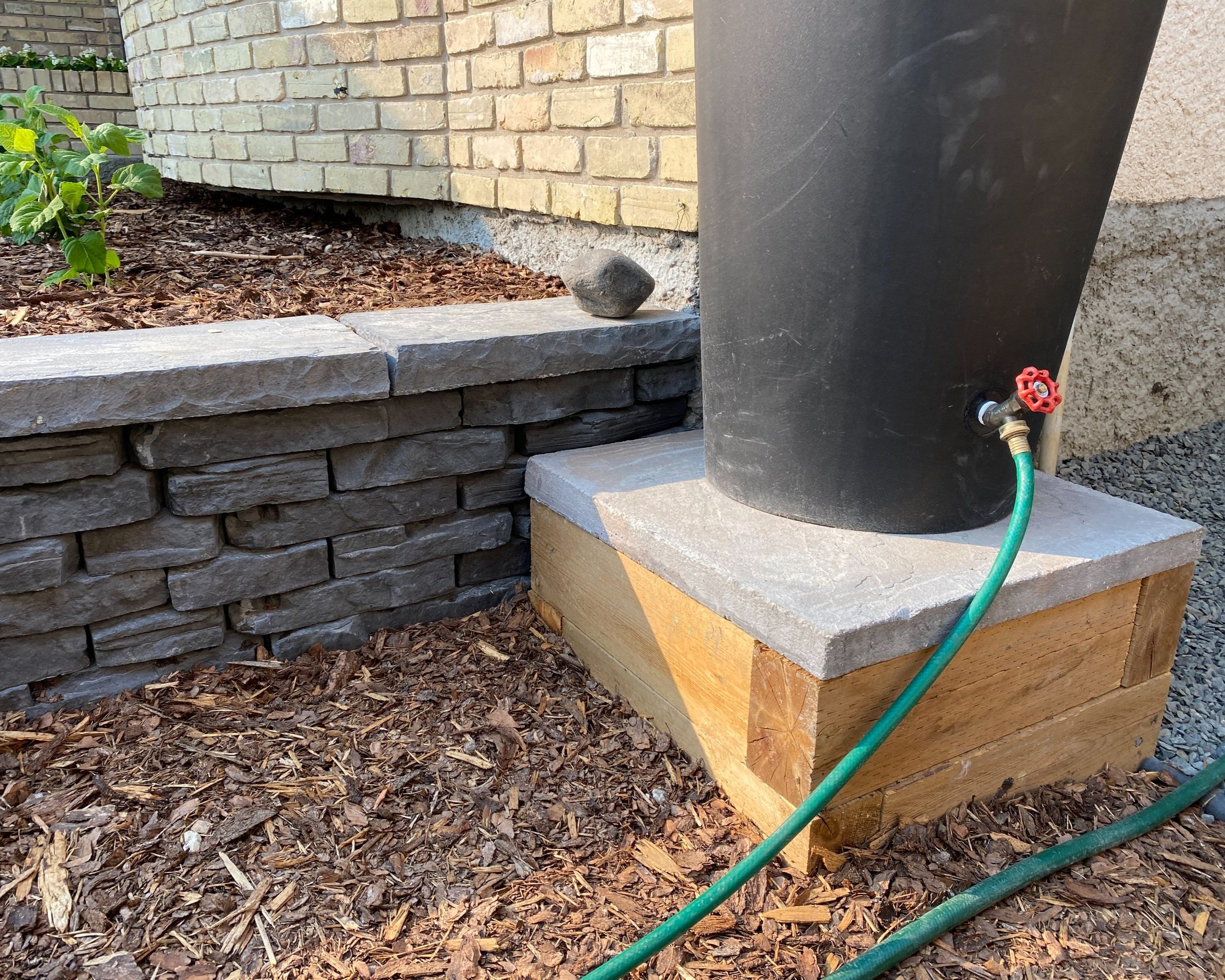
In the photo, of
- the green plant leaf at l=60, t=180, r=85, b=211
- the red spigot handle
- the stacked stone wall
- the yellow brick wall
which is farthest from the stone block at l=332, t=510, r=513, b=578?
the green plant leaf at l=60, t=180, r=85, b=211

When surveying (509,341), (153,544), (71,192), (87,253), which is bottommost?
(153,544)

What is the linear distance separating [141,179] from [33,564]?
1.34 meters

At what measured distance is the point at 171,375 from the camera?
1.56 meters

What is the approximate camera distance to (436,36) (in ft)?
9.25

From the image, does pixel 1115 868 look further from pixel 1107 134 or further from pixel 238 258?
pixel 238 258

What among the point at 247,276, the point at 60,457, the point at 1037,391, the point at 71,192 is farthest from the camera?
the point at 247,276

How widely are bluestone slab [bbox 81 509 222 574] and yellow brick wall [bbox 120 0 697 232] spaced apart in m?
1.23

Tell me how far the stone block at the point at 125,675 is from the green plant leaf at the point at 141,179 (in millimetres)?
1333

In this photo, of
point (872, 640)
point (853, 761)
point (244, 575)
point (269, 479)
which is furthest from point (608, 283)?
point (853, 761)

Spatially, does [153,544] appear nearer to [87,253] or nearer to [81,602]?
[81,602]

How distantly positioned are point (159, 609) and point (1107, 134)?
1779 millimetres

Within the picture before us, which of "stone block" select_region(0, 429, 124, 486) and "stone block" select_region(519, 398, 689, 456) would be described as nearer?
"stone block" select_region(0, 429, 124, 486)

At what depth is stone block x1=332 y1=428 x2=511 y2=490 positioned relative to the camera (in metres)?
1.82

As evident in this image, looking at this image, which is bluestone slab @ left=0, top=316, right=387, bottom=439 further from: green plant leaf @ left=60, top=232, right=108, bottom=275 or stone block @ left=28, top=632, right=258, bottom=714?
green plant leaf @ left=60, top=232, right=108, bottom=275
